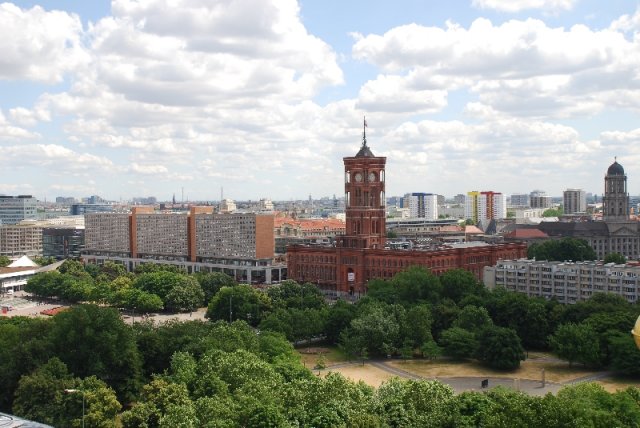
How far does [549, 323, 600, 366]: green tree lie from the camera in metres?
62.1

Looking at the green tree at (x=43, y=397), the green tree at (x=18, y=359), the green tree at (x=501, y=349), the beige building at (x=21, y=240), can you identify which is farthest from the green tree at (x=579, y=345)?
the beige building at (x=21, y=240)

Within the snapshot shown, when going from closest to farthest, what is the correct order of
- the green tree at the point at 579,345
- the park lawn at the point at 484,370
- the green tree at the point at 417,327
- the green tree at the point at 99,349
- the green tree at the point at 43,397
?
1. the green tree at the point at 43,397
2. the green tree at the point at 99,349
3. the park lawn at the point at 484,370
4. the green tree at the point at 579,345
5. the green tree at the point at 417,327

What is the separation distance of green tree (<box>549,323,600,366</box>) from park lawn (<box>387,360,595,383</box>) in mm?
1230

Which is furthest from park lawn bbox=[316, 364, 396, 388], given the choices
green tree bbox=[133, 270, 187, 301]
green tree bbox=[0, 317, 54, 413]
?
green tree bbox=[133, 270, 187, 301]

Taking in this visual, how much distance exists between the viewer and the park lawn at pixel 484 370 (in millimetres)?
61625

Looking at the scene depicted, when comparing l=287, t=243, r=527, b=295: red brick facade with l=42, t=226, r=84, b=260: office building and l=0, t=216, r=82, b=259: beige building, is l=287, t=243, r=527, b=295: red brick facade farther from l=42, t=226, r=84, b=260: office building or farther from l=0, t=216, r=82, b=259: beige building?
l=0, t=216, r=82, b=259: beige building

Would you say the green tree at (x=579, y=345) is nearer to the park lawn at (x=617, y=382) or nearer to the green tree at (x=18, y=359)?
the park lawn at (x=617, y=382)

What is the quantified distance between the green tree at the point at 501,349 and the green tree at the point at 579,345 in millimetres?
3488

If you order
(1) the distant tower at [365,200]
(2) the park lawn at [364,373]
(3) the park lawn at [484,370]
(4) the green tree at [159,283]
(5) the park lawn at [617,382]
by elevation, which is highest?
(1) the distant tower at [365,200]

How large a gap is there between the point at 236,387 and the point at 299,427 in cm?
778

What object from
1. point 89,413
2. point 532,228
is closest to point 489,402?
point 89,413

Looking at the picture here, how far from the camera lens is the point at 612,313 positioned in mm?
67312

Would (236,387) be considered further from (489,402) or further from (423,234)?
(423,234)

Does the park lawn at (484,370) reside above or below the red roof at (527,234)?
below
